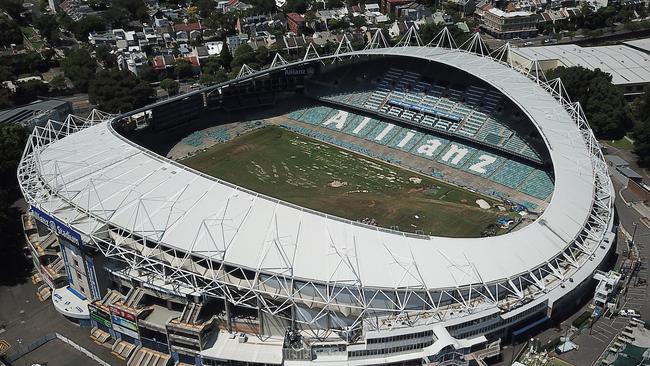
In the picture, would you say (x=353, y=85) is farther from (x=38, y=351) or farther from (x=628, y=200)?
(x=38, y=351)

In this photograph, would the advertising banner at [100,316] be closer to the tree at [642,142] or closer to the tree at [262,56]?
the tree at [262,56]

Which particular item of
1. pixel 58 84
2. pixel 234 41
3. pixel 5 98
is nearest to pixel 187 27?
pixel 234 41

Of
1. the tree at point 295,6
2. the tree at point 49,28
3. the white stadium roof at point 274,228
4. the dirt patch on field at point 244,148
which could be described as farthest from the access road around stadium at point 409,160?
the tree at point 49,28

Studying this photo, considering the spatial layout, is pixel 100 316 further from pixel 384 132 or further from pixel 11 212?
pixel 384 132

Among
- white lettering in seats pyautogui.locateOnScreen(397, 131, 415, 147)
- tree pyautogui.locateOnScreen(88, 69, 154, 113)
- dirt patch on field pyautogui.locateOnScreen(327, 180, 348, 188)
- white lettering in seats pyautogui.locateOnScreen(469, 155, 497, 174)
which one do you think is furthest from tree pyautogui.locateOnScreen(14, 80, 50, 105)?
white lettering in seats pyautogui.locateOnScreen(469, 155, 497, 174)

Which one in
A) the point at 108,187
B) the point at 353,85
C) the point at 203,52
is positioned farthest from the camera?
the point at 203,52

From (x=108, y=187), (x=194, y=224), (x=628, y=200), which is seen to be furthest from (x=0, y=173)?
(x=628, y=200)
